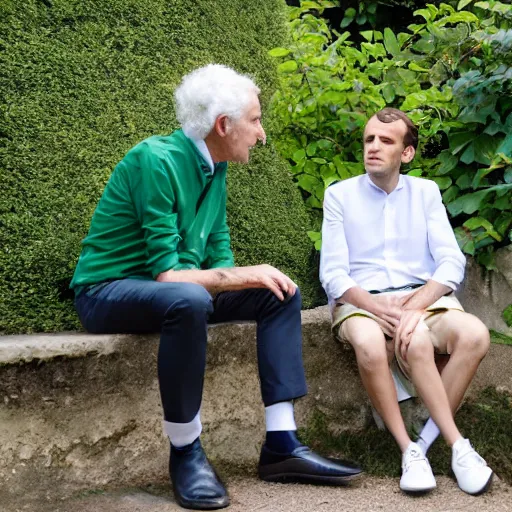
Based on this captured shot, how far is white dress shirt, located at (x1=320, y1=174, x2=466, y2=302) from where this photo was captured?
3473mm

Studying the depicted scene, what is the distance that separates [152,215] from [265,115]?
177 centimetres

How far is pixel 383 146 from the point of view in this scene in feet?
11.5

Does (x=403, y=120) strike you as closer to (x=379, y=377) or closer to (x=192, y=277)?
(x=379, y=377)

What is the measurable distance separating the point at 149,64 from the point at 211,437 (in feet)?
5.70

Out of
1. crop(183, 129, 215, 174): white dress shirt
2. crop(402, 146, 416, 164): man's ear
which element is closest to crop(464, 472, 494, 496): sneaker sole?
crop(402, 146, 416, 164): man's ear

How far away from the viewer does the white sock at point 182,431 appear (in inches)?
108

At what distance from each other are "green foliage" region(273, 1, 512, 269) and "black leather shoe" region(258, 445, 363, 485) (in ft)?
4.55

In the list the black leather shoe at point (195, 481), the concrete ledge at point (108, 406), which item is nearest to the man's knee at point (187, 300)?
the concrete ledge at point (108, 406)

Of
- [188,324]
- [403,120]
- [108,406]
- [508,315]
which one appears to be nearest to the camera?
[188,324]

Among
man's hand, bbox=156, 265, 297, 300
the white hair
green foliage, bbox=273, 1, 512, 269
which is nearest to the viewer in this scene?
man's hand, bbox=156, 265, 297, 300

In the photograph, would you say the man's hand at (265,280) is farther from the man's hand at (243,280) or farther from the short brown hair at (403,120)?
the short brown hair at (403,120)

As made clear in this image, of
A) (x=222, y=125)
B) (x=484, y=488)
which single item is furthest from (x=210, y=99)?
(x=484, y=488)

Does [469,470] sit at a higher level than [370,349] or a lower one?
lower

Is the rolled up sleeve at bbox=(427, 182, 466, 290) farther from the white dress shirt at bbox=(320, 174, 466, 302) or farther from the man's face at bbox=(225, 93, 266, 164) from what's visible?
the man's face at bbox=(225, 93, 266, 164)
